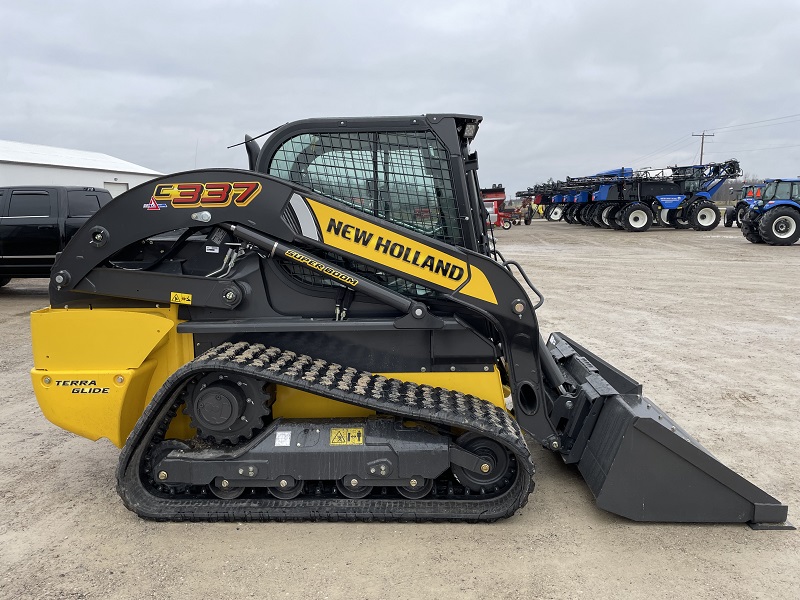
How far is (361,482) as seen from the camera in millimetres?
3635

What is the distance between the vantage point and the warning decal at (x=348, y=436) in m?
3.64

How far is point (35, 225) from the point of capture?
1120cm

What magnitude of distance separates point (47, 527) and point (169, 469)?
0.76 m

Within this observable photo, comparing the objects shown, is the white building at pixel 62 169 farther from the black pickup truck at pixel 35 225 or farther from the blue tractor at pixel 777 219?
the blue tractor at pixel 777 219

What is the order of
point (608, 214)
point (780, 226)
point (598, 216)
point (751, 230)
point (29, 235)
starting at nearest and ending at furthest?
1. point (29, 235)
2. point (780, 226)
3. point (751, 230)
4. point (608, 214)
5. point (598, 216)

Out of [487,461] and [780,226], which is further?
[780,226]

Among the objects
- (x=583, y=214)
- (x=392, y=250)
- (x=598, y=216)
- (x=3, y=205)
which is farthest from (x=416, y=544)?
(x=583, y=214)

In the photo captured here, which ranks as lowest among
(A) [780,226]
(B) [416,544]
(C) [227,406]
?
(B) [416,544]

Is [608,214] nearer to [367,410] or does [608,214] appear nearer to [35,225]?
[35,225]

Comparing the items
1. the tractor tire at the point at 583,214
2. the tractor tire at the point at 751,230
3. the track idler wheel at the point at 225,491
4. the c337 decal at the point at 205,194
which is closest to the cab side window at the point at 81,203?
the c337 decal at the point at 205,194

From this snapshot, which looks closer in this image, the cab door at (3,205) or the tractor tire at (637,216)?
the cab door at (3,205)

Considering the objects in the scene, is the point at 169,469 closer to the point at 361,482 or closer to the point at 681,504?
the point at 361,482

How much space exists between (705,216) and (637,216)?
303cm

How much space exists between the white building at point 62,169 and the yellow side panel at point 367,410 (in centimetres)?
2149
